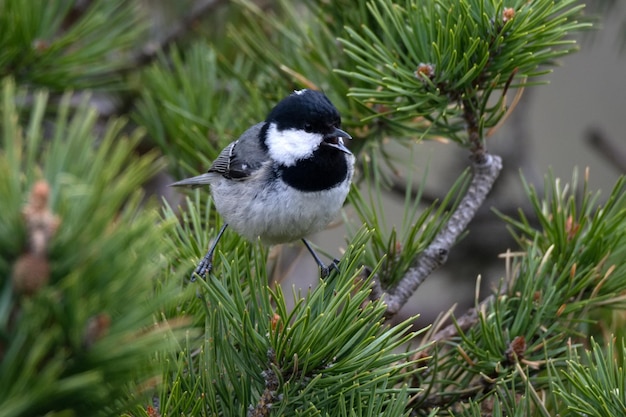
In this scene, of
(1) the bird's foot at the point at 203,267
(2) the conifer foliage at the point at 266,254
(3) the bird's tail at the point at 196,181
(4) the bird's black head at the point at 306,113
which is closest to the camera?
(2) the conifer foliage at the point at 266,254

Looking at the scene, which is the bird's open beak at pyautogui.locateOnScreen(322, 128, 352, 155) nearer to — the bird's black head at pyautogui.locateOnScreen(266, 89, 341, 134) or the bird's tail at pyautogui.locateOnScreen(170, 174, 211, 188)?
the bird's black head at pyautogui.locateOnScreen(266, 89, 341, 134)

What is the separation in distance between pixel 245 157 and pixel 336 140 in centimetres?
18

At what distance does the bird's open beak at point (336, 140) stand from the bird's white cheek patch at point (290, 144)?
0.08ft

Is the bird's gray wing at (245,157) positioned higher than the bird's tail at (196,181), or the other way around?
the bird's gray wing at (245,157)

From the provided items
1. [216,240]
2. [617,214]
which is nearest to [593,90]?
[617,214]

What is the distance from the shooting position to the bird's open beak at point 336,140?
1.20m

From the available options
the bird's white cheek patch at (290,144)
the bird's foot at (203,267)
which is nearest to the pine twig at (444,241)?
the bird's foot at (203,267)

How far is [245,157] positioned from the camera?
4.41ft

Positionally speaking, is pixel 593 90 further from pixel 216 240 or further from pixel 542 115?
pixel 216 240

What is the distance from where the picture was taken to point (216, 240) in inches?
39.3

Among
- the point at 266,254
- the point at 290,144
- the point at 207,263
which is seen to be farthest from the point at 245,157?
the point at 207,263

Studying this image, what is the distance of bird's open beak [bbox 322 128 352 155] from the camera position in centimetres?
120

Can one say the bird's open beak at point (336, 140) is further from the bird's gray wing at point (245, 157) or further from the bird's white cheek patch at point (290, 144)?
the bird's gray wing at point (245, 157)

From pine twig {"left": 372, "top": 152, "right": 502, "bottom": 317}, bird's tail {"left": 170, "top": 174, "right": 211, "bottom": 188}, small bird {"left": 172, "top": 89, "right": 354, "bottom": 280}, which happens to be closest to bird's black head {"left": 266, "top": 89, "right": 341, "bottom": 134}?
small bird {"left": 172, "top": 89, "right": 354, "bottom": 280}
